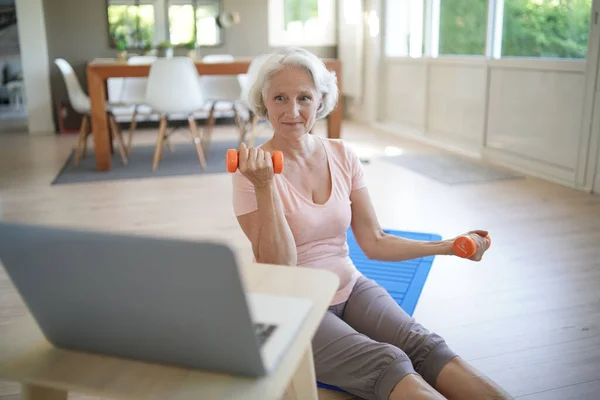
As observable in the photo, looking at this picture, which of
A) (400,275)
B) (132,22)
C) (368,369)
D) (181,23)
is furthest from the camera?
(181,23)

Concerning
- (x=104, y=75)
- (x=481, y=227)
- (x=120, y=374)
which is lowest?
(x=481, y=227)

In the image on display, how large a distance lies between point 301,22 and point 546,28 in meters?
3.90

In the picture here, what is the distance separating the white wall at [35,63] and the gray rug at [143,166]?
159 cm

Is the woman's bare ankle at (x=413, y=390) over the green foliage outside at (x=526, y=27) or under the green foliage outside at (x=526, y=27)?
under

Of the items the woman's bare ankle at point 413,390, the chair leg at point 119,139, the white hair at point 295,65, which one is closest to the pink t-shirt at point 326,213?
the white hair at point 295,65

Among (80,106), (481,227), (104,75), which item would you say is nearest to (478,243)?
(481,227)

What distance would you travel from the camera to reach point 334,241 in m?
1.53

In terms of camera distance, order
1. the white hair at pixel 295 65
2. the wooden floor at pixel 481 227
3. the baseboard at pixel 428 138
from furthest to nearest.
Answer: the baseboard at pixel 428 138 < the wooden floor at pixel 481 227 < the white hair at pixel 295 65

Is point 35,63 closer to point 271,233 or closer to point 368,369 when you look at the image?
point 271,233

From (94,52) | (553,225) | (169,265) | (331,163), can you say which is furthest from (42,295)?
(94,52)

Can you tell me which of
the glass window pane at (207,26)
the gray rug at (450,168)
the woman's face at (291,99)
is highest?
the glass window pane at (207,26)

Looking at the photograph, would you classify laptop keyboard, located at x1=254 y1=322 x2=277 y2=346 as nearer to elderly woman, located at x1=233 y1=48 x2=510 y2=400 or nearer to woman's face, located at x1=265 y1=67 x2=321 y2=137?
elderly woman, located at x1=233 y1=48 x2=510 y2=400

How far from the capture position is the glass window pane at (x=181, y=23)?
7.02m

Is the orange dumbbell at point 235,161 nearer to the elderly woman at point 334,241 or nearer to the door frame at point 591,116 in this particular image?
the elderly woman at point 334,241
